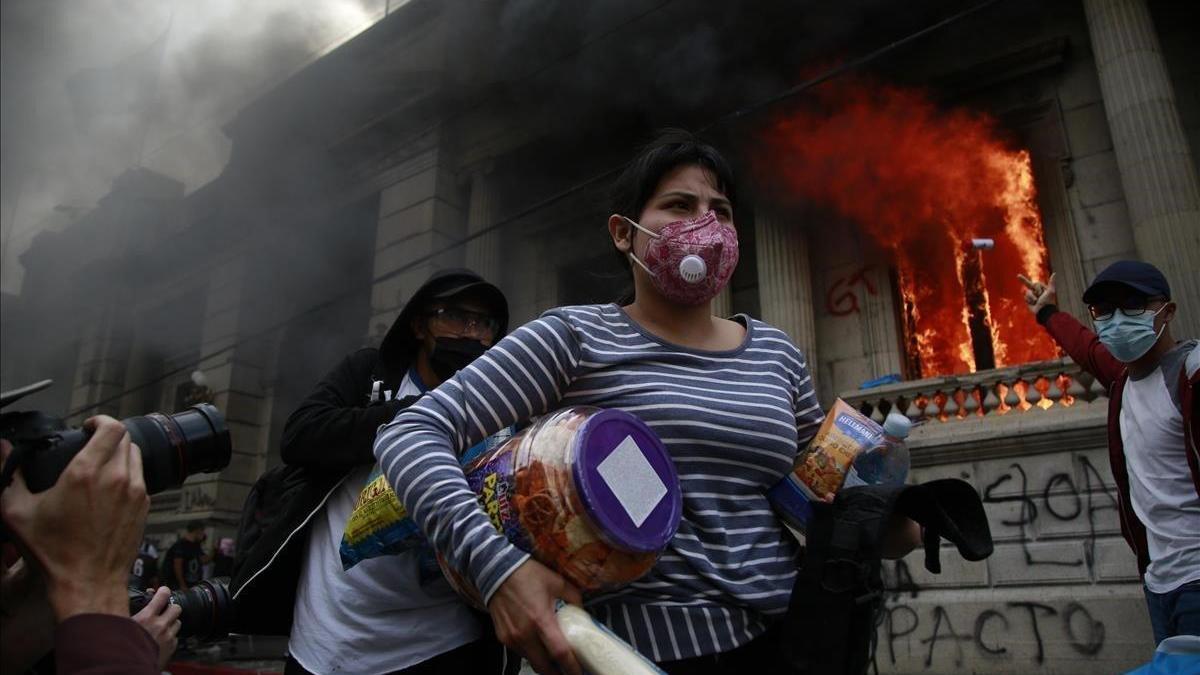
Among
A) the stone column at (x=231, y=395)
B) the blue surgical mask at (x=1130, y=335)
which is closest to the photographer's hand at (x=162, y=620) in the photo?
the blue surgical mask at (x=1130, y=335)

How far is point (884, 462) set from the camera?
5.16 ft

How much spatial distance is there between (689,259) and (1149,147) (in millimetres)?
6166

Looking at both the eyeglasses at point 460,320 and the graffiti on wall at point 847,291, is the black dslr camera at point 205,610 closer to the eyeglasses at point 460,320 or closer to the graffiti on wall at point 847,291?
the eyeglasses at point 460,320

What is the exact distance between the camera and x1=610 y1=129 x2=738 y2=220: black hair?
1.62 metres

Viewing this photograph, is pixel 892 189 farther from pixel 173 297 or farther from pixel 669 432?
pixel 173 297

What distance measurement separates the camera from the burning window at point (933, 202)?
7652 millimetres

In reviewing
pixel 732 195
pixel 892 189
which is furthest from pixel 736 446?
pixel 892 189

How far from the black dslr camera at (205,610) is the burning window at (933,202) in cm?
735

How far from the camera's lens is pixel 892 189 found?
8203 millimetres

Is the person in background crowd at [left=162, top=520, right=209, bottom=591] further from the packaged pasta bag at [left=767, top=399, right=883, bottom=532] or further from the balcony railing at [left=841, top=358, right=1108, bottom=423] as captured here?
the packaged pasta bag at [left=767, top=399, right=883, bottom=532]

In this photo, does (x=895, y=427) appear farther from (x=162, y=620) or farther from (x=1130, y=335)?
(x=1130, y=335)

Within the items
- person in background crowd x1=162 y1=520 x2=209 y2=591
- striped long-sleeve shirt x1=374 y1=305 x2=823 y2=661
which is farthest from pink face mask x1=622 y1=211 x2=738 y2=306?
person in background crowd x1=162 y1=520 x2=209 y2=591

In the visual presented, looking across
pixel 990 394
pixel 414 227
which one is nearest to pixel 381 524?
pixel 990 394

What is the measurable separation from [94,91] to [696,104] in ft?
48.8
